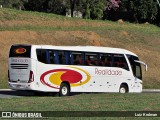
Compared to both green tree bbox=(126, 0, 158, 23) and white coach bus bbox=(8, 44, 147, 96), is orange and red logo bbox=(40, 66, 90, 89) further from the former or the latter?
green tree bbox=(126, 0, 158, 23)

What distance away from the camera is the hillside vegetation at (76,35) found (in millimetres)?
45188

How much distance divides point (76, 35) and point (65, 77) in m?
22.2

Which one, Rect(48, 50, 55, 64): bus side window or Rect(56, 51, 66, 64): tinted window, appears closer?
Rect(48, 50, 55, 64): bus side window

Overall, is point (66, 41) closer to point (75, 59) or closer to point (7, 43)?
point (7, 43)

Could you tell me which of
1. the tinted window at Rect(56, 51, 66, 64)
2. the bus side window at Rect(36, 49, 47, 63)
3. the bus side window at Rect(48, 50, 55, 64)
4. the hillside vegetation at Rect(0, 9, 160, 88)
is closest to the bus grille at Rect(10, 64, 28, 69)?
the bus side window at Rect(36, 49, 47, 63)

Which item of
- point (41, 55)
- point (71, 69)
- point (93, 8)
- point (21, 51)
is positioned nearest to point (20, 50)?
point (21, 51)

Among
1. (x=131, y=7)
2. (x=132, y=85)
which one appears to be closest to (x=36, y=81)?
(x=132, y=85)

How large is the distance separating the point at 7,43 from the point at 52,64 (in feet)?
58.7

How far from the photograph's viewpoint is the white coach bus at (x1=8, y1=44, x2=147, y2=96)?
26.3 metres

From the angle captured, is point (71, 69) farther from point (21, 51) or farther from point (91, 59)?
point (21, 51)

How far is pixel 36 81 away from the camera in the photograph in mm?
26172


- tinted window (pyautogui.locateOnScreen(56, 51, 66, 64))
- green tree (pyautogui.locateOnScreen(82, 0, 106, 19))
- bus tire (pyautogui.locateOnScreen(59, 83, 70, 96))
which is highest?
green tree (pyautogui.locateOnScreen(82, 0, 106, 19))

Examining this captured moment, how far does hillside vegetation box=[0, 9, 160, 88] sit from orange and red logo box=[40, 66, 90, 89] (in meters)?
13.8

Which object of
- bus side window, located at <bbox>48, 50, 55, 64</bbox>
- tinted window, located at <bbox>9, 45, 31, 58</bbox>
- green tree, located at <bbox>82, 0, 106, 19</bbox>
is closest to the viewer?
tinted window, located at <bbox>9, 45, 31, 58</bbox>
